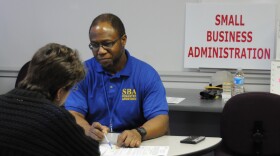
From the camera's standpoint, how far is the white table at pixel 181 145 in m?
2.05

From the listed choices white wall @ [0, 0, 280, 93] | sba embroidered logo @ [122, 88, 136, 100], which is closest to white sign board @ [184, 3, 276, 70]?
white wall @ [0, 0, 280, 93]

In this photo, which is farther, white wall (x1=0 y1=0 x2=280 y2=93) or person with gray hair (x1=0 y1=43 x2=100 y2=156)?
white wall (x1=0 y1=0 x2=280 y2=93)

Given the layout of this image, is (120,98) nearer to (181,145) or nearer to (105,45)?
(105,45)

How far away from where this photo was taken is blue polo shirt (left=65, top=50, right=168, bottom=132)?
2.59 m

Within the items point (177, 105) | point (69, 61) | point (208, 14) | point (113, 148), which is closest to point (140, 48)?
point (208, 14)

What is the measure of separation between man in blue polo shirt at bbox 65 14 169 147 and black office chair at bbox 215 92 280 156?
46 centimetres

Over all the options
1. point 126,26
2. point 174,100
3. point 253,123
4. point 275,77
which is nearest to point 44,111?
point 253,123

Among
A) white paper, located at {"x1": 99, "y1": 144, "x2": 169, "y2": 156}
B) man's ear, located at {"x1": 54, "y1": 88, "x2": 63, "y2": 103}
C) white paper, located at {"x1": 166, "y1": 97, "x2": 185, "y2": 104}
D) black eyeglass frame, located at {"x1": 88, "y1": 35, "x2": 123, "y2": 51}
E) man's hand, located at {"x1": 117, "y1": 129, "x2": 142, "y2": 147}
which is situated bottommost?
white paper, located at {"x1": 99, "y1": 144, "x2": 169, "y2": 156}

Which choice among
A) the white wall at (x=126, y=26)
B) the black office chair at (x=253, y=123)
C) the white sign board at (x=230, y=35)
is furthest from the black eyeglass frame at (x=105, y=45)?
the white sign board at (x=230, y=35)

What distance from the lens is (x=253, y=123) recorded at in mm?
2785

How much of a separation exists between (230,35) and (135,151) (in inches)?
81.9

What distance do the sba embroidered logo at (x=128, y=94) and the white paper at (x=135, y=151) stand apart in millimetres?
497

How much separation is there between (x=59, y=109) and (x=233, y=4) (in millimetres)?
2635

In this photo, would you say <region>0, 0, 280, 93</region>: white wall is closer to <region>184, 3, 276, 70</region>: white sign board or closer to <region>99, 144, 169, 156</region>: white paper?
<region>184, 3, 276, 70</region>: white sign board
